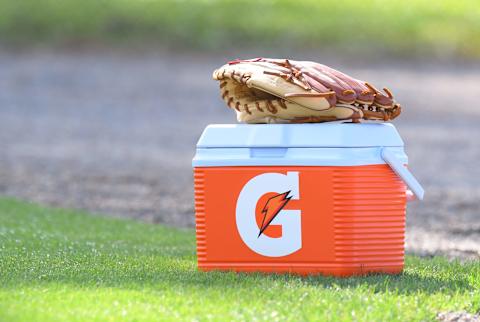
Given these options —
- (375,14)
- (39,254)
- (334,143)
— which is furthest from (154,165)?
(375,14)

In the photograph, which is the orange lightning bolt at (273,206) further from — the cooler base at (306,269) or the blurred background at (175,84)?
the blurred background at (175,84)

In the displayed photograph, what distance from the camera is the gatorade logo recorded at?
467 centimetres

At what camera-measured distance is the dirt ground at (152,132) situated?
8.99 m

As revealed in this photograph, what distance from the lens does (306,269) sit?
4688 millimetres

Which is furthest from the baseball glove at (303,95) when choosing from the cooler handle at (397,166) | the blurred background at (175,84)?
the blurred background at (175,84)

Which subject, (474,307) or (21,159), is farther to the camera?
(21,159)

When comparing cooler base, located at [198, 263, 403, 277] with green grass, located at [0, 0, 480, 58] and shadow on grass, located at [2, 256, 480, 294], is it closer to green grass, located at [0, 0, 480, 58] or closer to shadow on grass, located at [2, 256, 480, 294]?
shadow on grass, located at [2, 256, 480, 294]

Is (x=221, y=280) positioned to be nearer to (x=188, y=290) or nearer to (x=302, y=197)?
(x=188, y=290)

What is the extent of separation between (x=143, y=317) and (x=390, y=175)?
1.57 meters

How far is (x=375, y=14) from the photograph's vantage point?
19828 millimetres

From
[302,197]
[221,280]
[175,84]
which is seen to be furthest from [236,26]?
[221,280]

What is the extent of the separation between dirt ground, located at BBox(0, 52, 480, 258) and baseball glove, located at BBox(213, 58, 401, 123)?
2.15m

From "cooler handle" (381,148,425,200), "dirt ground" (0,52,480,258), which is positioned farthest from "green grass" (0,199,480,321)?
"dirt ground" (0,52,480,258)

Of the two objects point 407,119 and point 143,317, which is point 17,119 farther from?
point 143,317
